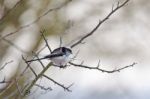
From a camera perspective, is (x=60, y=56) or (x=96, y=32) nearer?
(x=60, y=56)

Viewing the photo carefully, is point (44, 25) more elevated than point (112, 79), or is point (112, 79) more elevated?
point (44, 25)

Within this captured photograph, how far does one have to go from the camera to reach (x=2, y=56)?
20.3ft

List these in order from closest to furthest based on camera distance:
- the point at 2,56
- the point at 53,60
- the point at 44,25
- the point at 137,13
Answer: the point at 53,60
the point at 2,56
the point at 44,25
the point at 137,13

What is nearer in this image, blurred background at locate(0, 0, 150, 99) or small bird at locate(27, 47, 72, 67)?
small bird at locate(27, 47, 72, 67)

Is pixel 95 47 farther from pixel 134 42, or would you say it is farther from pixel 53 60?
pixel 53 60

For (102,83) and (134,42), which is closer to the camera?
(134,42)

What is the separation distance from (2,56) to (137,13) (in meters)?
2.46

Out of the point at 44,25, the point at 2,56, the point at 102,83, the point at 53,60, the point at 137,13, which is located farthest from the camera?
the point at 102,83

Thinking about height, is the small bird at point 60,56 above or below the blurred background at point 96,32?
above

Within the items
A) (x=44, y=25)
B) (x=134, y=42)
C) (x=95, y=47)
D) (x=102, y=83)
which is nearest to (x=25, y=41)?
(x=44, y=25)

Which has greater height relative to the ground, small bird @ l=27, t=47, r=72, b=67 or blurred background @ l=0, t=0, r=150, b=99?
small bird @ l=27, t=47, r=72, b=67

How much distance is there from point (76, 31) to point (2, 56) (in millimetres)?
1244

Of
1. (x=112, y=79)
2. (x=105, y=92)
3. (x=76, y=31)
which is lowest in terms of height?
(x=105, y=92)

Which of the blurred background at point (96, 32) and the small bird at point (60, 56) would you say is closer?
Answer: the small bird at point (60, 56)
